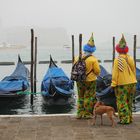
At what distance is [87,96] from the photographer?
307 inches

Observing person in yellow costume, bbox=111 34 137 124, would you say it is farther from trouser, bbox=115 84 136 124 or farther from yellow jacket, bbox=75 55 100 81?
yellow jacket, bbox=75 55 100 81

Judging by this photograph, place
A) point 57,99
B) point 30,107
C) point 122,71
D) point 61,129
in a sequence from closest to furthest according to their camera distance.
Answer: point 61,129, point 122,71, point 57,99, point 30,107

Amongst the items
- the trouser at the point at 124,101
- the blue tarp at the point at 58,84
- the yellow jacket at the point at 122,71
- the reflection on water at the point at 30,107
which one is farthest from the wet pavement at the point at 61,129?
the blue tarp at the point at 58,84

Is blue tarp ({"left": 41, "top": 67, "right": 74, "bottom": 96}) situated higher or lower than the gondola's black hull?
higher

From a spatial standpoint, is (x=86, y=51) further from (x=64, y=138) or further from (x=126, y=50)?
(x=64, y=138)

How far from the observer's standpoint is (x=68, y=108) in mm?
16000

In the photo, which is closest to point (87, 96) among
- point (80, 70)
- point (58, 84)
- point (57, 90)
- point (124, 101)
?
point (80, 70)

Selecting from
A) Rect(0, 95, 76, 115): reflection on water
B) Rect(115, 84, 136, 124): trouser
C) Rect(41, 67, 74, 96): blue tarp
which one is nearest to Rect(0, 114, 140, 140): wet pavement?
Rect(115, 84, 136, 124): trouser

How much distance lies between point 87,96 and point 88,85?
0.73 feet

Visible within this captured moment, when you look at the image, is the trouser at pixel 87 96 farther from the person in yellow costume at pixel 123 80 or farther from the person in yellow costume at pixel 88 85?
the person in yellow costume at pixel 123 80

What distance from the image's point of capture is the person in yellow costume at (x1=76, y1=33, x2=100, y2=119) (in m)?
7.68

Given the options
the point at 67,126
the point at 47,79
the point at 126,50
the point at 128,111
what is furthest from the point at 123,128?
the point at 47,79

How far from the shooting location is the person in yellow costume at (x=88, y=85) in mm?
7676

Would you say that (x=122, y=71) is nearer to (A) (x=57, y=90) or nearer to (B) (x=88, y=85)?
(B) (x=88, y=85)
